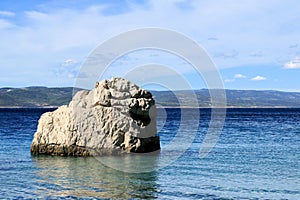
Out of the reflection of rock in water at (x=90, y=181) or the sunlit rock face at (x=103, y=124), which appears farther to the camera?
the sunlit rock face at (x=103, y=124)

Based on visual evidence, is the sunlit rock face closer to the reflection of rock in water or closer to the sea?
the sea

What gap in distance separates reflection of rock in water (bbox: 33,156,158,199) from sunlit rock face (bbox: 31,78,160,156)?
3562 millimetres

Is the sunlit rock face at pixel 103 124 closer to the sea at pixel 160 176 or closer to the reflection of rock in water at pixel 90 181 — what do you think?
the sea at pixel 160 176

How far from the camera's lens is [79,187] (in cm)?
2517

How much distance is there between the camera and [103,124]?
128 ft

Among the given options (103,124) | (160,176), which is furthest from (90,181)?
(103,124)

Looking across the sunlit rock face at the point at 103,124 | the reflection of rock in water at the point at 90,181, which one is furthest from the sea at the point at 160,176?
the sunlit rock face at the point at 103,124

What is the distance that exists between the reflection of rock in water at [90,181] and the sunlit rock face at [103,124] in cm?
356

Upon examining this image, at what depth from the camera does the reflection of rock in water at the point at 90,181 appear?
77.2 feet

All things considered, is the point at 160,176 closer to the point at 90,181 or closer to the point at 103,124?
the point at 90,181

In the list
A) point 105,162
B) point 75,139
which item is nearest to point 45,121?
point 75,139

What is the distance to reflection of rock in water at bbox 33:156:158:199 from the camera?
77.2 ft

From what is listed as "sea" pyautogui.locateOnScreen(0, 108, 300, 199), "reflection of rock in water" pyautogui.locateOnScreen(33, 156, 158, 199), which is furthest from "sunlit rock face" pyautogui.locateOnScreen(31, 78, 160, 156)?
"reflection of rock in water" pyautogui.locateOnScreen(33, 156, 158, 199)

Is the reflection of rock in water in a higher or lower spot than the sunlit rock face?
lower
